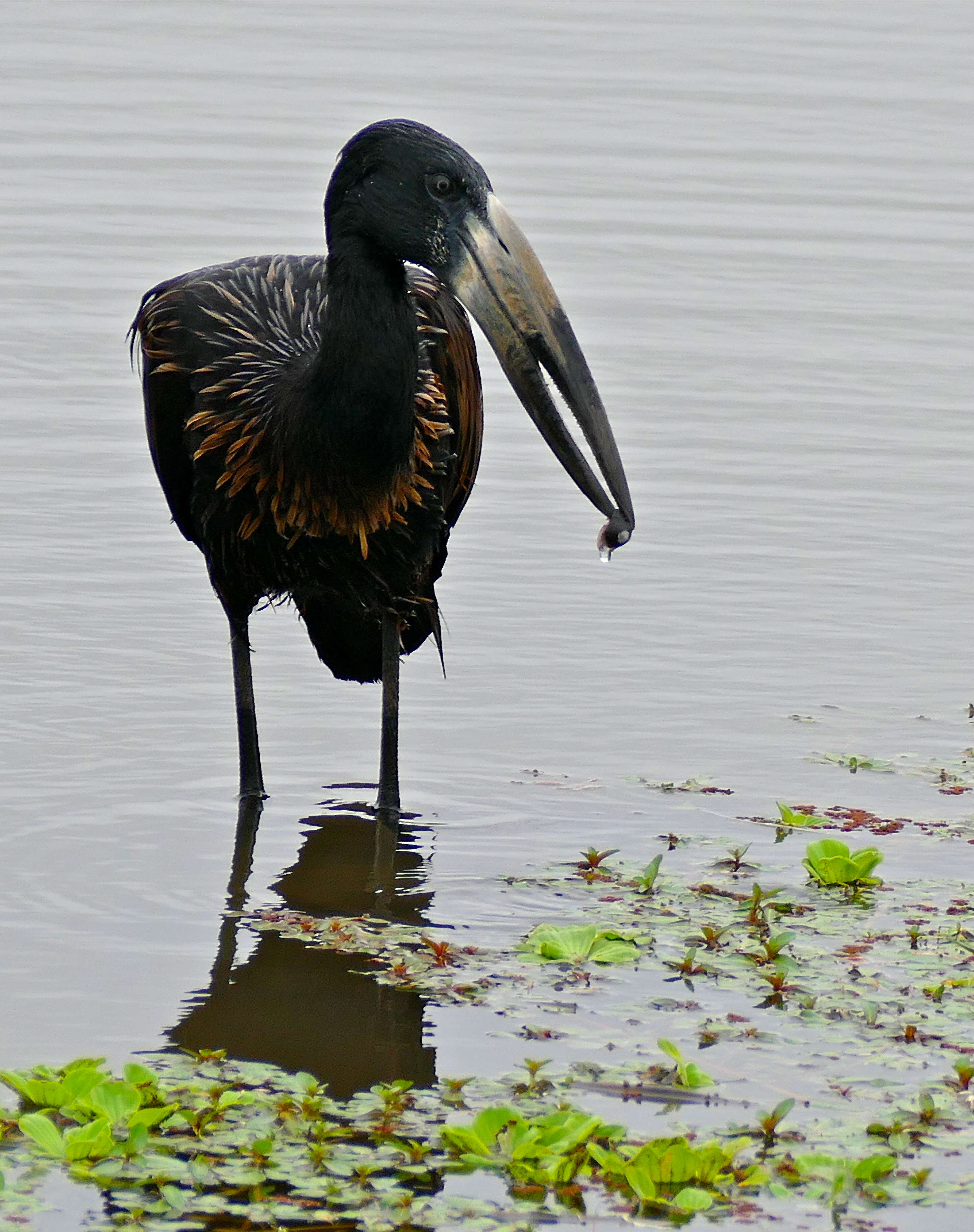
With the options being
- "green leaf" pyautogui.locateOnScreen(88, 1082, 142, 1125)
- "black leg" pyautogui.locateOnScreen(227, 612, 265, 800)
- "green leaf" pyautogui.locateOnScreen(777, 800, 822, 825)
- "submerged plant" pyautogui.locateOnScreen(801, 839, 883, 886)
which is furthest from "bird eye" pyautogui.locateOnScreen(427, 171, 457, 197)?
"green leaf" pyautogui.locateOnScreen(88, 1082, 142, 1125)

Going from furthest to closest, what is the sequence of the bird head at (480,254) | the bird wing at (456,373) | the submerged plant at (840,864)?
the bird wing at (456,373), the submerged plant at (840,864), the bird head at (480,254)

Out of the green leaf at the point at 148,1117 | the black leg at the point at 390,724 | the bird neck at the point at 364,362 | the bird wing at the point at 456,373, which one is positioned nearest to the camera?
the green leaf at the point at 148,1117

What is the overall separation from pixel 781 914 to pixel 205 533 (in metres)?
1.84

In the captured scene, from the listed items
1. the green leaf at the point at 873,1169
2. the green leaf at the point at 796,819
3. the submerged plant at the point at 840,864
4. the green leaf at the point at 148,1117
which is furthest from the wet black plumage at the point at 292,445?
the green leaf at the point at 873,1169

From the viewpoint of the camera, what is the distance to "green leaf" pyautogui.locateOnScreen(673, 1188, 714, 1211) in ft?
11.6

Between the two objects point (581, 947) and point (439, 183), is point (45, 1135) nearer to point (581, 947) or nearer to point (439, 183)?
point (581, 947)

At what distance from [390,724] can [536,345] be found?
4.54 ft

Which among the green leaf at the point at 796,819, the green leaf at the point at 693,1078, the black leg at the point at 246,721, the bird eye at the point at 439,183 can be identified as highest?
the bird eye at the point at 439,183

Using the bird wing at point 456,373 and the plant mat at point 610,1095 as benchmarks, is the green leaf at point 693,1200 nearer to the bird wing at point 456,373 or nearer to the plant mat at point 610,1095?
the plant mat at point 610,1095

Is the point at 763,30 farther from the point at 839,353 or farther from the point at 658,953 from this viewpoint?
the point at 658,953

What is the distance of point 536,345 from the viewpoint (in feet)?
15.7

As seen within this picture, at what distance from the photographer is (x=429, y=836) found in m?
5.65

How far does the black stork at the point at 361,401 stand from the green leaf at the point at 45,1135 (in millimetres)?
1920

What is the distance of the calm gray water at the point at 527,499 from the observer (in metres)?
5.61
